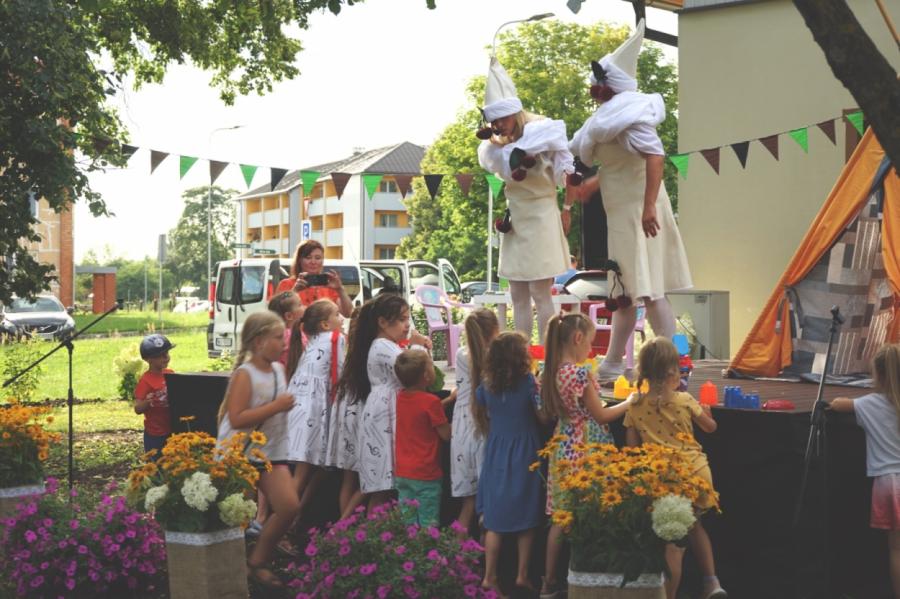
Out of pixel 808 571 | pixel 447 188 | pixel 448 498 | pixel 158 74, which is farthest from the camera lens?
pixel 447 188

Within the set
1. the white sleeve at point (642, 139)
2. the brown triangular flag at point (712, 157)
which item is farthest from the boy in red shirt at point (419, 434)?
the brown triangular flag at point (712, 157)

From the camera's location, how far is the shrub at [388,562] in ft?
15.4

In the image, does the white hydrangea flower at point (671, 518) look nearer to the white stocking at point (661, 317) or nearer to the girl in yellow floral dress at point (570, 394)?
the girl in yellow floral dress at point (570, 394)

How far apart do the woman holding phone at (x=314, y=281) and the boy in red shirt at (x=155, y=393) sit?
2.93 feet

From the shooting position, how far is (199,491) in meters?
5.48

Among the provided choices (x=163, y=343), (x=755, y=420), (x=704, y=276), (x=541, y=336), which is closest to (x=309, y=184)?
(x=163, y=343)

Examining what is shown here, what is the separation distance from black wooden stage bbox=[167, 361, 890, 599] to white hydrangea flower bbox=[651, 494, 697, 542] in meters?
1.33

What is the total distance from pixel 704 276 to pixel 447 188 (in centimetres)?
2742

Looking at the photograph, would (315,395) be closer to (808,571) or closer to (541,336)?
(541,336)

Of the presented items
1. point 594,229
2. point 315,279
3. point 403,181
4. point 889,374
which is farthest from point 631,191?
point 403,181

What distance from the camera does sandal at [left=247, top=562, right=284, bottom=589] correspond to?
19.9 feet

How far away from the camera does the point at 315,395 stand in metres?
7.09

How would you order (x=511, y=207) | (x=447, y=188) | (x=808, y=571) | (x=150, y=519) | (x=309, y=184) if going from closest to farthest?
1. (x=808, y=571)
2. (x=150, y=519)
3. (x=511, y=207)
4. (x=309, y=184)
5. (x=447, y=188)

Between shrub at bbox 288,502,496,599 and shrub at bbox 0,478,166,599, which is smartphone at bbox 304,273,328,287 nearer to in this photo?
shrub at bbox 0,478,166,599
